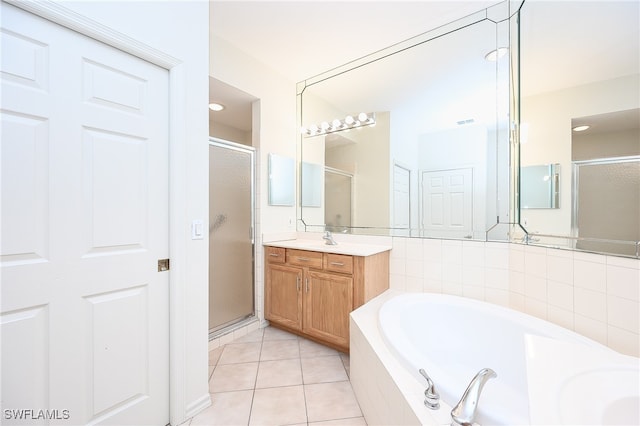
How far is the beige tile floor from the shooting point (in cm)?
136

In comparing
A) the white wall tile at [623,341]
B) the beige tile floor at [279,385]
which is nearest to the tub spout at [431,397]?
the beige tile floor at [279,385]

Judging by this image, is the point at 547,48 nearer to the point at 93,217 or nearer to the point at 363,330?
the point at 363,330

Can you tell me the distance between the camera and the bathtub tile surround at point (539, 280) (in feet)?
3.54

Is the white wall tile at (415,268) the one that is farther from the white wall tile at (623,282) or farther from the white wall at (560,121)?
the white wall tile at (623,282)

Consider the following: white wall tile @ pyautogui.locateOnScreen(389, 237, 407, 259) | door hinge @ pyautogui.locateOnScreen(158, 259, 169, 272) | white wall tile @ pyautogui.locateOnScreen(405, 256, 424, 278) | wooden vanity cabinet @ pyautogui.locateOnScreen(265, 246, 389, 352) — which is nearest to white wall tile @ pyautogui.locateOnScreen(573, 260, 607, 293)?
white wall tile @ pyautogui.locateOnScreen(405, 256, 424, 278)

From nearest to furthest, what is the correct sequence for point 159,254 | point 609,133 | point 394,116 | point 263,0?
point 609,133, point 159,254, point 263,0, point 394,116

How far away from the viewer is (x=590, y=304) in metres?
1.21

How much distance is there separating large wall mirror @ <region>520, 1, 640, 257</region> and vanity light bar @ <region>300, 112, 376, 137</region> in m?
1.23

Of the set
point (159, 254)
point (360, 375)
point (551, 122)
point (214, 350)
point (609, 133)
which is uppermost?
point (551, 122)

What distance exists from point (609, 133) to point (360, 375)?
1.77 m

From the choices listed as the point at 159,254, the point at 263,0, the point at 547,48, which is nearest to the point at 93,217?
the point at 159,254

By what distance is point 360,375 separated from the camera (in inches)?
57.0

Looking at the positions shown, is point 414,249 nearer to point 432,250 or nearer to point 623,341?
point 432,250

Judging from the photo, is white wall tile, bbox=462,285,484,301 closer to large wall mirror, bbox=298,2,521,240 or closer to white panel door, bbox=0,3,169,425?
large wall mirror, bbox=298,2,521,240
